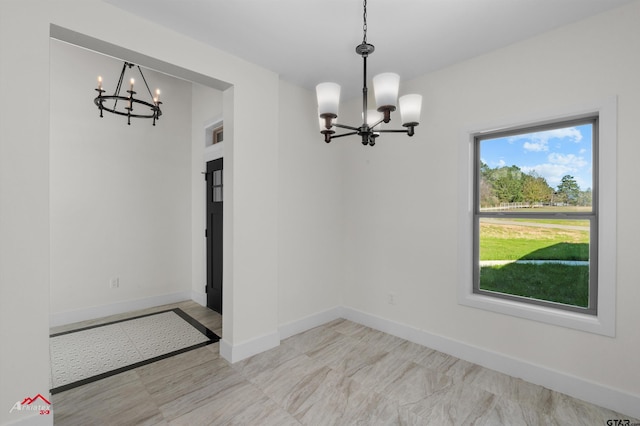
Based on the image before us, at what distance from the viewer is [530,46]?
2.46 meters

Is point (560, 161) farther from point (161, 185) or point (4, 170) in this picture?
point (161, 185)

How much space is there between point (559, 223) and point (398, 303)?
1.67 meters

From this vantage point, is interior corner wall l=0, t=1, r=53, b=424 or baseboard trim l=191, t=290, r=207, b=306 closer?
interior corner wall l=0, t=1, r=53, b=424

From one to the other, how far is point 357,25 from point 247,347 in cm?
292

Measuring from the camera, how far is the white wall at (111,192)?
11.6 ft

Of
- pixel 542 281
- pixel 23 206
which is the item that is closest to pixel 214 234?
pixel 23 206

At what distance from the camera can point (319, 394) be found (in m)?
2.31

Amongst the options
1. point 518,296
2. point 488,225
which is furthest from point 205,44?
point 518,296

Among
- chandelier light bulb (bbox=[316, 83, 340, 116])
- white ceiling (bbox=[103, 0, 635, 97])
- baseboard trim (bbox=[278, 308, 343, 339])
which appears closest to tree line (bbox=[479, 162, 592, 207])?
white ceiling (bbox=[103, 0, 635, 97])

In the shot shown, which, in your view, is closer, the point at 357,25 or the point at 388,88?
the point at 388,88

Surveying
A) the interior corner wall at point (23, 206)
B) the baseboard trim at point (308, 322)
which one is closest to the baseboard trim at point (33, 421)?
the interior corner wall at point (23, 206)

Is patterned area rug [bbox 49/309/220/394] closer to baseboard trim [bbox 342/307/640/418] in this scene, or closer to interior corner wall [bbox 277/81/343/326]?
interior corner wall [bbox 277/81/343/326]

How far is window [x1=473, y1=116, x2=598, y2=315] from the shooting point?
238 cm

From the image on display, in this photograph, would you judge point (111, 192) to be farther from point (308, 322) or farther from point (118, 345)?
point (308, 322)
